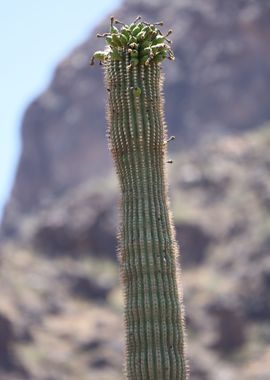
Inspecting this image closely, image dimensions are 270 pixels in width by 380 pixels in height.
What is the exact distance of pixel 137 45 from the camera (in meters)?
11.9

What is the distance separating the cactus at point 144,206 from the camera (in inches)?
443

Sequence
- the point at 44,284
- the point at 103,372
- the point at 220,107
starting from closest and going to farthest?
the point at 103,372 < the point at 44,284 < the point at 220,107

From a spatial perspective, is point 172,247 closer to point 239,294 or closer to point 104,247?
point 239,294

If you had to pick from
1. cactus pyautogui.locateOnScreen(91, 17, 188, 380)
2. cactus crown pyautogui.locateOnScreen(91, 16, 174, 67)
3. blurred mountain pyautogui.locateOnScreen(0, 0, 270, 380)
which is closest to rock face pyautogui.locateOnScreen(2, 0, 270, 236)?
blurred mountain pyautogui.locateOnScreen(0, 0, 270, 380)

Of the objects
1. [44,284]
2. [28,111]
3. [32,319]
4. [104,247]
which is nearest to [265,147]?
[104,247]

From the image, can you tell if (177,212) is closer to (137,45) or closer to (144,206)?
(137,45)

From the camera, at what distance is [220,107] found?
449ft

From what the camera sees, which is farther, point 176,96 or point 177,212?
point 176,96

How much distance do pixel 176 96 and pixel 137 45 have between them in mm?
132032

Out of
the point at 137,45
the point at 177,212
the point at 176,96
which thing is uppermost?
the point at 176,96

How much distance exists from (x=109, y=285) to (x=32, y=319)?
11.0m

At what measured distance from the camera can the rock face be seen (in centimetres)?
13575

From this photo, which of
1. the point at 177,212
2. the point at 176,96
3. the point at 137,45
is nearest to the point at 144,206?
the point at 137,45

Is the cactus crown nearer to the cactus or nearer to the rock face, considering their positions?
the cactus
